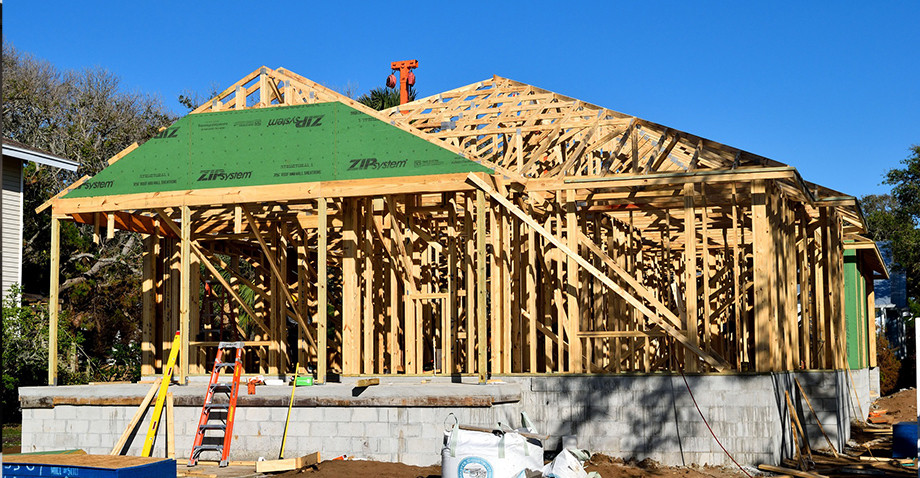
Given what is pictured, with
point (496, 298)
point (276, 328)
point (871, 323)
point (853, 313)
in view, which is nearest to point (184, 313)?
point (276, 328)

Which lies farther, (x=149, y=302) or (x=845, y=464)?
(x=149, y=302)

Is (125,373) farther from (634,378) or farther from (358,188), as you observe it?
(634,378)

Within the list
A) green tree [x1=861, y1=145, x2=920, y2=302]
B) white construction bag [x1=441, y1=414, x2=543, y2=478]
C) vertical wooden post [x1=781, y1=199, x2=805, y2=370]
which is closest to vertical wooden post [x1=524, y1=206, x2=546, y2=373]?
white construction bag [x1=441, y1=414, x2=543, y2=478]

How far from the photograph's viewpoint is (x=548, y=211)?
15.3m

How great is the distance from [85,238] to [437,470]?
21669mm

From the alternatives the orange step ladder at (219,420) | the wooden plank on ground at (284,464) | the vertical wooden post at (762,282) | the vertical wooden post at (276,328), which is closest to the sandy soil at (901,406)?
the vertical wooden post at (762,282)

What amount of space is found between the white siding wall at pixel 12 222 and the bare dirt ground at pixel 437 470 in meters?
13.0

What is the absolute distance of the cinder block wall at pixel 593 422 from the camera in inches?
Result: 481

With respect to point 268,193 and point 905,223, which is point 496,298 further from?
point 905,223

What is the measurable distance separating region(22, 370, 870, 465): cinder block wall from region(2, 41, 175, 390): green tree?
12.1 m

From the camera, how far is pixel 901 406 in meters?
23.2

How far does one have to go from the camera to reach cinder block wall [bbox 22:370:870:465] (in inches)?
481

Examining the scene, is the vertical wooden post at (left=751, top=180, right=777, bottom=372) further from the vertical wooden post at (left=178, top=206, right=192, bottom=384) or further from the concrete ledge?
the vertical wooden post at (left=178, top=206, right=192, bottom=384)

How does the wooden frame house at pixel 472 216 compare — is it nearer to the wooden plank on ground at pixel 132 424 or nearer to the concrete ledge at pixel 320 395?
the concrete ledge at pixel 320 395
